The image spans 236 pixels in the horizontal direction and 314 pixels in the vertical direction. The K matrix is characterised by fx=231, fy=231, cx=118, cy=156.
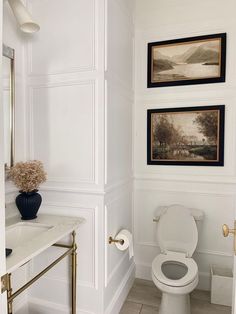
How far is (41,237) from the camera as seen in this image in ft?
4.39

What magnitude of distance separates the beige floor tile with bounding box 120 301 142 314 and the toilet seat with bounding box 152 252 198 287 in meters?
0.45

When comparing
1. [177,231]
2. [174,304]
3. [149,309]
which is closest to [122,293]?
[149,309]

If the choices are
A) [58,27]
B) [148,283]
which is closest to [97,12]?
[58,27]

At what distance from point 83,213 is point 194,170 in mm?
1197

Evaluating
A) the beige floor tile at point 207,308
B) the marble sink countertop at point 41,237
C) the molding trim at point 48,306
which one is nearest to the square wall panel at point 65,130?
the marble sink countertop at point 41,237

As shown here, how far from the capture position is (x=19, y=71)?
1.80 metres

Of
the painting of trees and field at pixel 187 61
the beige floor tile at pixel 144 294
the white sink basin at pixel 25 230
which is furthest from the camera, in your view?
the painting of trees and field at pixel 187 61

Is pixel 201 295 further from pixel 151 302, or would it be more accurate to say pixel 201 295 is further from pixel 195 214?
pixel 195 214

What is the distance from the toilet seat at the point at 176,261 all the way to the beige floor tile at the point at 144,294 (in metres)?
0.45

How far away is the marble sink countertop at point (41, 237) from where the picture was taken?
1.08m

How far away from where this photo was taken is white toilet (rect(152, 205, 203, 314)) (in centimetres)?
179

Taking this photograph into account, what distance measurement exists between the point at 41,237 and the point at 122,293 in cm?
114

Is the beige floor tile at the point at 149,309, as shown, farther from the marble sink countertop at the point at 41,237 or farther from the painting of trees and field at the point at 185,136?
the painting of trees and field at the point at 185,136

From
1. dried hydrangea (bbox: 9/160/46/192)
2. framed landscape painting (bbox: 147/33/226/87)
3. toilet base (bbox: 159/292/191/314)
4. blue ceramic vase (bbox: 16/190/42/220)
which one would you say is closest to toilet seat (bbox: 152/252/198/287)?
toilet base (bbox: 159/292/191/314)
